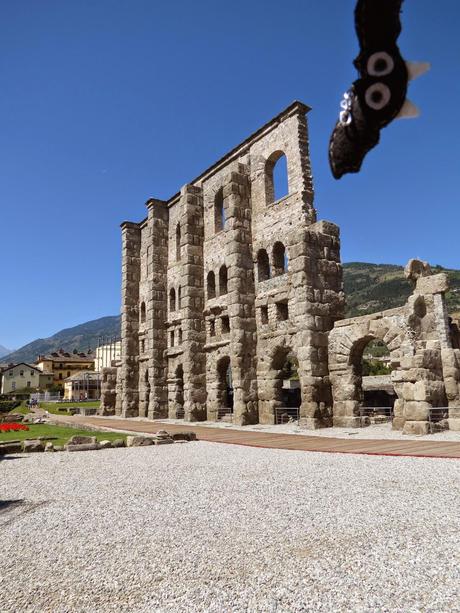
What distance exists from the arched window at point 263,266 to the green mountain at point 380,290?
6743cm

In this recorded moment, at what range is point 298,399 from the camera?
25562mm

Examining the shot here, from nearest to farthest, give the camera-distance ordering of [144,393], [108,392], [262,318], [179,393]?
[262,318] < [179,393] < [144,393] < [108,392]

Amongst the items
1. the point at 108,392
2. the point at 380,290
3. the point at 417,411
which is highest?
the point at 380,290

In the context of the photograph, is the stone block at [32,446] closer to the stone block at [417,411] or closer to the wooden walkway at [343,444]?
the wooden walkway at [343,444]

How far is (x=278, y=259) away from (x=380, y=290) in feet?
356

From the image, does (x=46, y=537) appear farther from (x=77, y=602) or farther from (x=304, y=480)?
(x=304, y=480)

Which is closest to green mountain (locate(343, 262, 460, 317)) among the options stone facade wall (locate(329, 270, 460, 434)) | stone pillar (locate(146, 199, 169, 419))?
stone pillar (locate(146, 199, 169, 419))

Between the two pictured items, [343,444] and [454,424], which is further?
[454,424]

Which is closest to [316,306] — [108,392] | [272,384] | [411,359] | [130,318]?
[272,384]

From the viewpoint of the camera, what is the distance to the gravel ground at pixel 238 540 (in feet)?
12.5

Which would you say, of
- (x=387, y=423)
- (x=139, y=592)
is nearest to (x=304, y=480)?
Result: (x=139, y=592)

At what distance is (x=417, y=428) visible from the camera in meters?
13.4

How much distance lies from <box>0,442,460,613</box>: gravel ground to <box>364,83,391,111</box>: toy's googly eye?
362 centimetres

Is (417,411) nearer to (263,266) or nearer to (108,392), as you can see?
(263,266)
